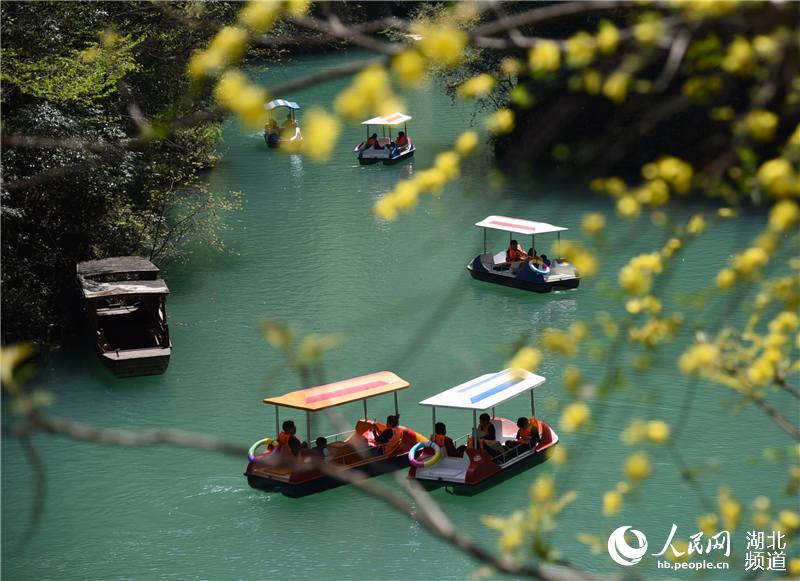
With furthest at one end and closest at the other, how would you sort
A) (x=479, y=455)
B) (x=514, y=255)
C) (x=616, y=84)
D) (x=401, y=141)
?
(x=401, y=141) < (x=514, y=255) < (x=479, y=455) < (x=616, y=84)

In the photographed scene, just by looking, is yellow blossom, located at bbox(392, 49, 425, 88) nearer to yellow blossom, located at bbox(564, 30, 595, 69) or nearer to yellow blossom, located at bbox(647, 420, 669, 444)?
yellow blossom, located at bbox(564, 30, 595, 69)

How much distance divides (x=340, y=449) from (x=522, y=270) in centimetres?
808

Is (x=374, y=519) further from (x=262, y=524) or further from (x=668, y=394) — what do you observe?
(x=668, y=394)

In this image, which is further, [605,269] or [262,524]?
[605,269]

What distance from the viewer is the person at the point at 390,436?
1420 cm

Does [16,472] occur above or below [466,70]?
below

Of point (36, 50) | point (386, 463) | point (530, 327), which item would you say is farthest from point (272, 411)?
point (36, 50)

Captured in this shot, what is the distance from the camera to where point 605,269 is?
70.1 ft

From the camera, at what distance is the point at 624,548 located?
12055mm

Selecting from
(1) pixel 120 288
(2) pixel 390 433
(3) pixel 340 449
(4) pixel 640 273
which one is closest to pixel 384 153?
(1) pixel 120 288

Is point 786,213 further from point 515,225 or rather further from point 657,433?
point 515,225

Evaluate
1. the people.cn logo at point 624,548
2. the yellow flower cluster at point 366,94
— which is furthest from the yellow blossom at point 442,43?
the people.cn logo at point 624,548

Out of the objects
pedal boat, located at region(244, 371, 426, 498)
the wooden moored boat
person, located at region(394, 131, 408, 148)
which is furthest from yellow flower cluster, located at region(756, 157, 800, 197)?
person, located at region(394, 131, 408, 148)

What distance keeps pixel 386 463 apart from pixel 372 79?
11357mm
